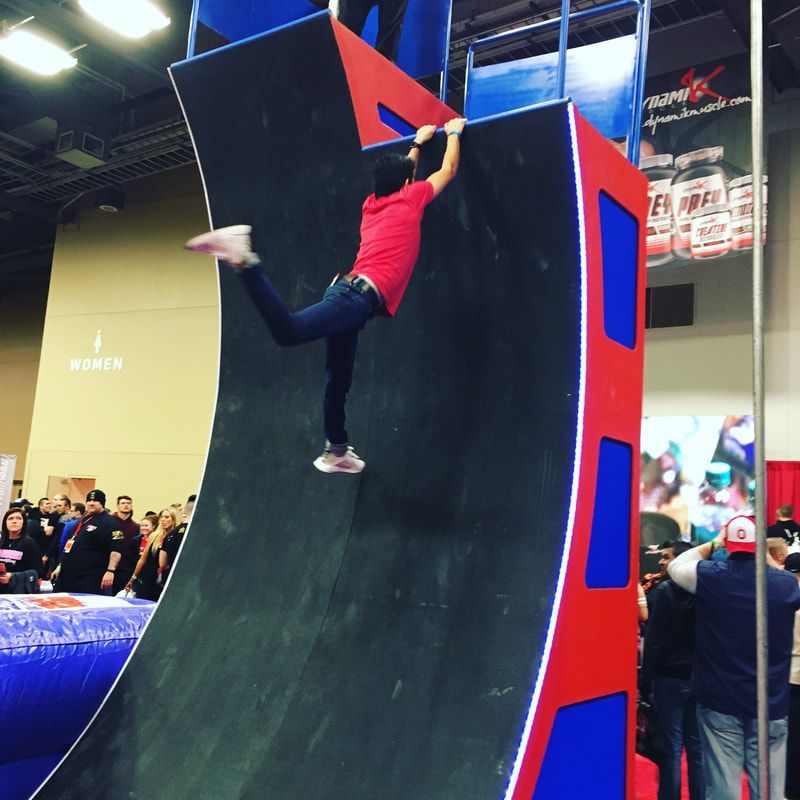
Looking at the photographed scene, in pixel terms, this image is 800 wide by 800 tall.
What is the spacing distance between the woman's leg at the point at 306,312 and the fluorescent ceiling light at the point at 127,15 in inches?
262

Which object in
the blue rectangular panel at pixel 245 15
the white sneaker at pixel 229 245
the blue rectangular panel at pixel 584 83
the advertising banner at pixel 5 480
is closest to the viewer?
the white sneaker at pixel 229 245

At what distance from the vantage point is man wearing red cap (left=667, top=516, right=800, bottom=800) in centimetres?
339

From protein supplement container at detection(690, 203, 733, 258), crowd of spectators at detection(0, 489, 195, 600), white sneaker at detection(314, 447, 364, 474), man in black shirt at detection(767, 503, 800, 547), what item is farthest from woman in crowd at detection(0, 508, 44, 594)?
protein supplement container at detection(690, 203, 733, 258)

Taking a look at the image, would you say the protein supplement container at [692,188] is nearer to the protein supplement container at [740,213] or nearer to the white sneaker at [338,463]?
the protein supplement container at [740,213]

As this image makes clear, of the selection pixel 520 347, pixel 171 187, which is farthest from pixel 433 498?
pixel 171 187

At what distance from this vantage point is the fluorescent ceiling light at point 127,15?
8000 mm

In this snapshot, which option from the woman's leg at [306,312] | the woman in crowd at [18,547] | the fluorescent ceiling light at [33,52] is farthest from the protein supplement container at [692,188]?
the woman's leg at [306,312]

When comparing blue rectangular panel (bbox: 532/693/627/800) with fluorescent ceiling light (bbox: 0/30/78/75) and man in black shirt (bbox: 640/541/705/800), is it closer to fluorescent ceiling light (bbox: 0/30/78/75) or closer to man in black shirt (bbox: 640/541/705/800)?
man in black shirt (bbox: 640/541/705/800)

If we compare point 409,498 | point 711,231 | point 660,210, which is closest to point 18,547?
point 409,498

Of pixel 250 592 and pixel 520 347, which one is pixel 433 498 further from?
pixel 250 592

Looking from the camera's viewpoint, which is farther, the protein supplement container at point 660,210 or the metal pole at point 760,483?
the protein supplement container at point 660,210

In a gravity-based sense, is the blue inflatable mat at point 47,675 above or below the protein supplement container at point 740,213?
below

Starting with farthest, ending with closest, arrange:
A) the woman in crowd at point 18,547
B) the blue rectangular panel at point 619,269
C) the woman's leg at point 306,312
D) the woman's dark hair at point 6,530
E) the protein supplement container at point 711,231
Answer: the protein supplement container at point 711,231 → the woman's dark hair at point 6,530 → the woman in crowd at point 18,547 → the blue rectangular panel at point 619,269 → the woman's leg at point 306,312

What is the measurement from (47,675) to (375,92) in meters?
2.62
